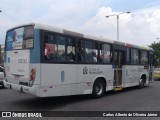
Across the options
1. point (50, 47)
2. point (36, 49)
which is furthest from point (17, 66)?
point (50, 47)

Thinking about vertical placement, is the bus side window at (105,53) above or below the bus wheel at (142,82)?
above

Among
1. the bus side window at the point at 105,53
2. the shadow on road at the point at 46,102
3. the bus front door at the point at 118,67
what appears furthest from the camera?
the bus front door at the point at 118,67

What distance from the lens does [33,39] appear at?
31.0ft

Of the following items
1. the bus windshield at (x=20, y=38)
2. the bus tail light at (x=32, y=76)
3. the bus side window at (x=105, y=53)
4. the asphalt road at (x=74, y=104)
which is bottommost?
the asphalt road at (x=74, y=104)

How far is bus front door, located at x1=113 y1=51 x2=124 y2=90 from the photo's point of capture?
13758mm

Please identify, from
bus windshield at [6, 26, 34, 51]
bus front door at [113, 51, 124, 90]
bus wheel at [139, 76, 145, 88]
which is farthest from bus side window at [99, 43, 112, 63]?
bus wheel at [139, 76, 145, 88]

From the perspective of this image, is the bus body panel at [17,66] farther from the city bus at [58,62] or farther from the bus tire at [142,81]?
the bus tire at [142,81]

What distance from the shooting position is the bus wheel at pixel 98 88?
39.6 feet

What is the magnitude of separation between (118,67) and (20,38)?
19.4ft

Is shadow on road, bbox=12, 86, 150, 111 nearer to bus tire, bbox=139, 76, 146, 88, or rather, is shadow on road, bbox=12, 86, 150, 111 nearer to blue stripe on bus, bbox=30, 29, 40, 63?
blue stripe on bus, bbox=30, 29, 40, 63

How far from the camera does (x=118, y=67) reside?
14039mm

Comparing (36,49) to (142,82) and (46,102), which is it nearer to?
(46,102)

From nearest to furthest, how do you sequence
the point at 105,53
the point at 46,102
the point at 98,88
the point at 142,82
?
1. the point at 46,102
2. the point at 98,88
3. the point at 105,53
4. the point at 142,82

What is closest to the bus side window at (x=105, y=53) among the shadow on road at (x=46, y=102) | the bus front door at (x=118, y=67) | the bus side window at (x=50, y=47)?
the bus front door at (x=118, y=67)
